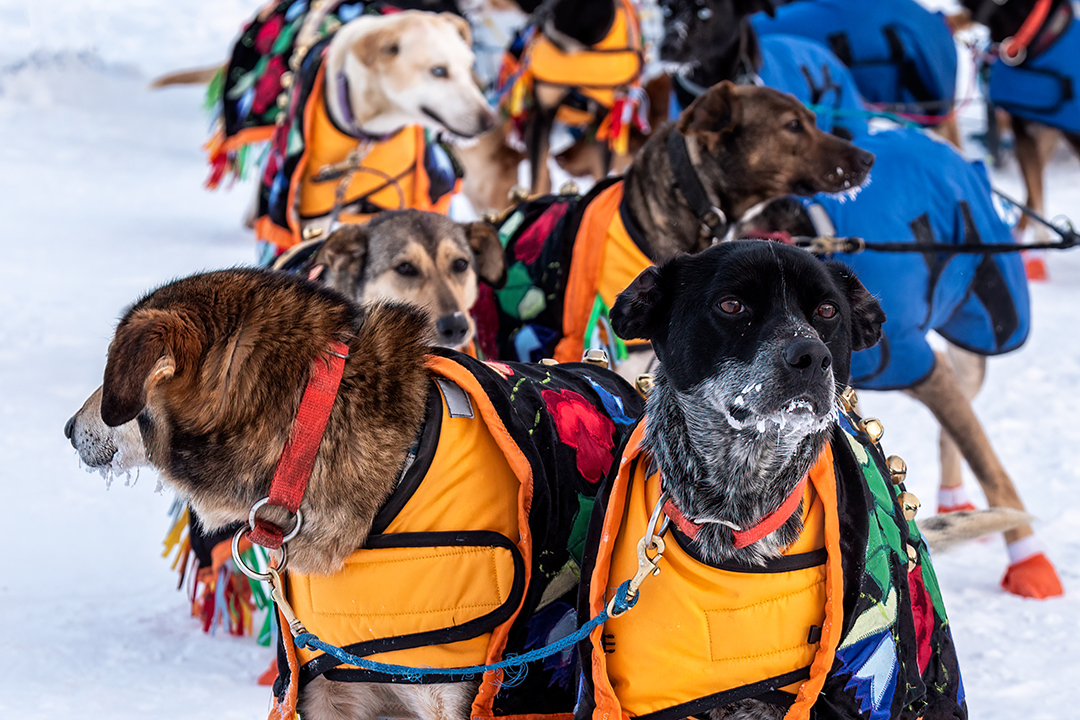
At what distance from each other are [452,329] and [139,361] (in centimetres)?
147

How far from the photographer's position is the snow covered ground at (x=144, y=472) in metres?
2.73

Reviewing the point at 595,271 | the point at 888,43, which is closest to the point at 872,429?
the point at 595,271

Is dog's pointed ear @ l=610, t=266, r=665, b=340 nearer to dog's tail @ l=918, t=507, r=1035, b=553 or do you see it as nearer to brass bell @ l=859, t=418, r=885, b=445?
brass bell @ l=859, t=418, r=885, b=445

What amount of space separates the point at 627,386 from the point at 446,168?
2.45 metres

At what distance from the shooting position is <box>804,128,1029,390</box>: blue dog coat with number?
3.28 metres

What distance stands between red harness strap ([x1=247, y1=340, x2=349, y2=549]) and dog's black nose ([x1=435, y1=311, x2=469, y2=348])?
1254 mm

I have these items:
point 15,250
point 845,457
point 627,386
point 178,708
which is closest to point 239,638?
point 178,708

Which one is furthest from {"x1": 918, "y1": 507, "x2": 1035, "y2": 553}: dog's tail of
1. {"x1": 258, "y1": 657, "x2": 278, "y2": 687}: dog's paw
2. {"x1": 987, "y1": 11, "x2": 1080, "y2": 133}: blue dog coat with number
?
{"x1": 987, "y1": 11, "x2": 1080, "y2": 133}: blue dog coat with number

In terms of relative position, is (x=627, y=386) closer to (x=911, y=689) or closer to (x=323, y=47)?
(x=911, y=689)

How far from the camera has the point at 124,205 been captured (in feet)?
25.3

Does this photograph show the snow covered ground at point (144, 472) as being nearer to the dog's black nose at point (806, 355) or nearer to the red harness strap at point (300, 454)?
the red harness strap at point (300, 454)

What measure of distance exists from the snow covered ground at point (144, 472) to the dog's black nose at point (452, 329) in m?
1.01

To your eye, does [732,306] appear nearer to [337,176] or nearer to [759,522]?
[759,522]

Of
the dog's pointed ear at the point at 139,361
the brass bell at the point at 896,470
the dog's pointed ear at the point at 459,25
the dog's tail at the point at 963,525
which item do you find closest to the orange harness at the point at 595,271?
the dog's tail at the point at 963,525
